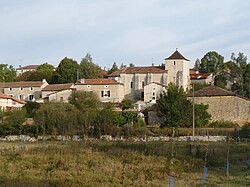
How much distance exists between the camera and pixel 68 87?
77188mm

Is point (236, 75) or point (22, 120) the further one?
point (236, 75)

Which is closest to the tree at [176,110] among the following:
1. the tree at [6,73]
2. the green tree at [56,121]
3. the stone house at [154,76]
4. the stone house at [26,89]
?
the green tree at [56,121]

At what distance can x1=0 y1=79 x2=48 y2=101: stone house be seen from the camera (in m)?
82.8

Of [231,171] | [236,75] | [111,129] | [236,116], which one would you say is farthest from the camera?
[236,75]

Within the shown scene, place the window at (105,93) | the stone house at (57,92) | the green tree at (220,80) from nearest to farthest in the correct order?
the stone house at (57,92) < the window at (105,93) < the green tree at (220,80)

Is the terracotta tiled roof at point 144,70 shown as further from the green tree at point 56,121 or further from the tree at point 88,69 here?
the green tree at point 56,121

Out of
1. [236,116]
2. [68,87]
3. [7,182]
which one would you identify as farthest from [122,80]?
[7,182]

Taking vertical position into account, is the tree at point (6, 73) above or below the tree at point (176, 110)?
above

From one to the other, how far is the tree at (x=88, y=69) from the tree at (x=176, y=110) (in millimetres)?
38969

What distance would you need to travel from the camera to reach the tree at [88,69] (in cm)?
9098

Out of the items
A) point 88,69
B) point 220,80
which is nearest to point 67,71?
point 88,69

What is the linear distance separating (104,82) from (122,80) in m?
4.85

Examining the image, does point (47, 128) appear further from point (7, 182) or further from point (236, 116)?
point (7, 182)

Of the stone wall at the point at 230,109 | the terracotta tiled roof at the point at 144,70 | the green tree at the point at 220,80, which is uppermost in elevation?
the terracotta tiled roof at the point at 144,70
